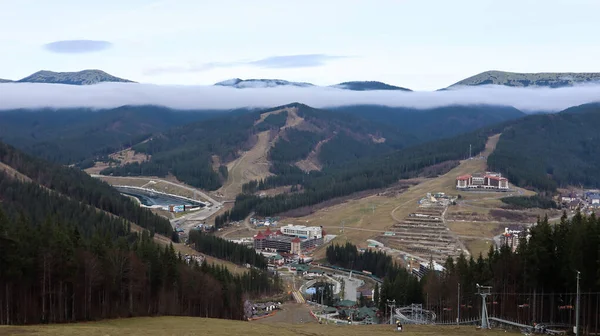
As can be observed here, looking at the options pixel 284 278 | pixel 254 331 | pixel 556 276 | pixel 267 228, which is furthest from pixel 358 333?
pixel 267 228

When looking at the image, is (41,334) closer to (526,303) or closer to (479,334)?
(479,334)

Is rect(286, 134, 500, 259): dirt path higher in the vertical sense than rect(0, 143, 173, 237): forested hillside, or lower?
lower

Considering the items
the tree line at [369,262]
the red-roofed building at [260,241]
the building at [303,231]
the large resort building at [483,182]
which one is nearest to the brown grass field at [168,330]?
the tree line at [369,262]

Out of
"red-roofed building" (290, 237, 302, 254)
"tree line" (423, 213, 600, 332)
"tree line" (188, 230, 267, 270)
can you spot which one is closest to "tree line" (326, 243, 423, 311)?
"red-roofed building" (290, 237, 302, 254)

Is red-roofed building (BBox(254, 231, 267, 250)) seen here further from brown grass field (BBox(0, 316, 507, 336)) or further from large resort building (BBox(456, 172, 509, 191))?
brown grass field (BBox(0, 316, 507, 336))

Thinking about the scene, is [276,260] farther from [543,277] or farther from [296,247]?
[543,277]

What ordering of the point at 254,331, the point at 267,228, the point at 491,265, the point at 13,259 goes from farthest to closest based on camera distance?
the point at 267,228 → the point at 491,265 → the point at 13,259 → the point at 254,331
